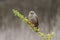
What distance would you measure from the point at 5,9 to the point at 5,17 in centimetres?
20

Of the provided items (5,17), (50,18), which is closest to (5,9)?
(5,17)

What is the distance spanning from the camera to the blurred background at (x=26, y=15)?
3812 millimetres

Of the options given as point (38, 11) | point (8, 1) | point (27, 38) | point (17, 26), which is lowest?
point (27, 38)

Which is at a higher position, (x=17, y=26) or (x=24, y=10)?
(x=24, y=10)

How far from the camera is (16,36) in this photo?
3.86 meters

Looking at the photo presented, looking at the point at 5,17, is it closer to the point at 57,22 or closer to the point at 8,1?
the point at 8,1

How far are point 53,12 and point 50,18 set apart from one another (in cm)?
17

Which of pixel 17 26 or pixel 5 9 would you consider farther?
pixel 5 9

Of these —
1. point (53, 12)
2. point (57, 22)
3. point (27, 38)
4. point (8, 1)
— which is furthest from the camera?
point (8, 1)

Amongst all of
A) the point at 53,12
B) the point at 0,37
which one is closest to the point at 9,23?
the point at 0,37

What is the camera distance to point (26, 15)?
13.3 ft

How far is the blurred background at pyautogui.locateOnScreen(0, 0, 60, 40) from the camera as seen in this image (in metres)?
3.81

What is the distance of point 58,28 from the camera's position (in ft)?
12.7

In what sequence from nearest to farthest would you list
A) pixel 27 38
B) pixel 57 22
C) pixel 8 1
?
pixel 27 38, pixel 57 22, pixel 8 1
